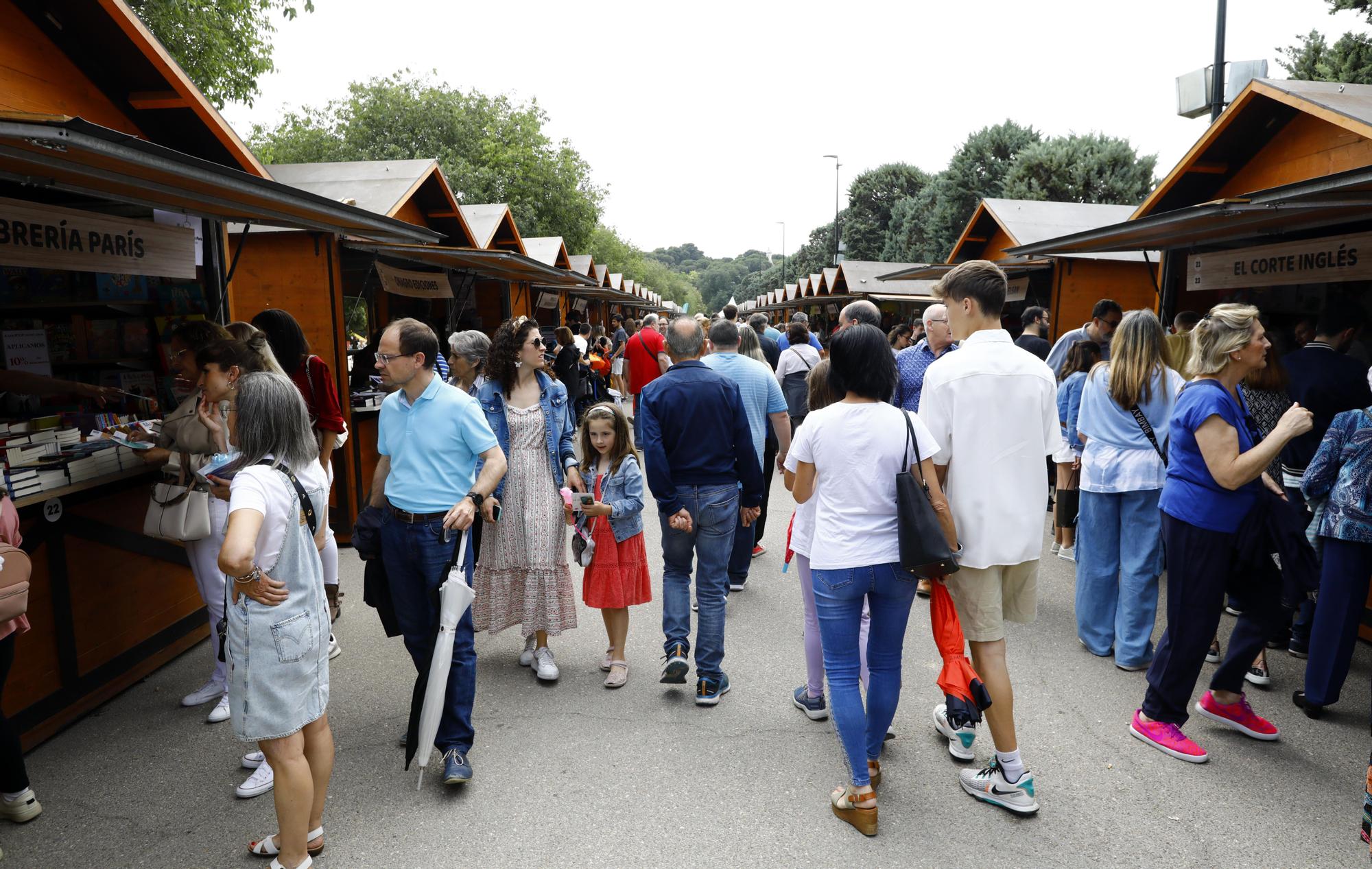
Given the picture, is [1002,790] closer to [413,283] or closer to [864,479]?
[864,479]

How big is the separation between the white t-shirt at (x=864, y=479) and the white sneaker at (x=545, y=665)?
2.02 m

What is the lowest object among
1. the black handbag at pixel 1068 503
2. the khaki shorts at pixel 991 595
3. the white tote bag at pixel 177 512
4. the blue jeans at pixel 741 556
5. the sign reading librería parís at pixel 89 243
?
the blue jeans at pixel 741 556

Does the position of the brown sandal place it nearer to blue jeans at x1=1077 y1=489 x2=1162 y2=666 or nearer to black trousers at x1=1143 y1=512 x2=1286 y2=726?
black trousers at x1=1143 y1=512 x2=1286 y2=726

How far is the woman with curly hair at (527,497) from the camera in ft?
14.5

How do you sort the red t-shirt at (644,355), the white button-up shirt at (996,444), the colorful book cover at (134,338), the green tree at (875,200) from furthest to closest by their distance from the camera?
the green tree at (875,200) < the red t-shirt at (644,355) < the colorful book cover at (134,338) < the white button-up shirt at (996,444)

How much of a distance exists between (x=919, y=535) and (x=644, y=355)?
7.00m

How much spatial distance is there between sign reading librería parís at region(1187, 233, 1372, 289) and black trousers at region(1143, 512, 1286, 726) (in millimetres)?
3070

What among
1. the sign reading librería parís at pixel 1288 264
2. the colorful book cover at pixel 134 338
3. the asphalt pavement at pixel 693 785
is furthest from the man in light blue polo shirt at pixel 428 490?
the sign reading librería parís at pixel 1288 264

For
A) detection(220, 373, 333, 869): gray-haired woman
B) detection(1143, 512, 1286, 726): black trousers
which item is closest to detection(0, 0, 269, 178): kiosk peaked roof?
detection(220, 373, 333, 869): gray-haired woman

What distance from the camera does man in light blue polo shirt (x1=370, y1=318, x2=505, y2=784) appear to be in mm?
3391

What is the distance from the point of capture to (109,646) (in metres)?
4.32

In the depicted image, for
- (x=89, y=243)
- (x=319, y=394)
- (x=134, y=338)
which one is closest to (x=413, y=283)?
(x=134, y=338)

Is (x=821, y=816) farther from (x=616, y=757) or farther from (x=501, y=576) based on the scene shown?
(x=501, y=576)

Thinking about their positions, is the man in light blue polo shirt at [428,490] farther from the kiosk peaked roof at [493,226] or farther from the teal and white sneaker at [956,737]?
the kiosk peaked roof at [493,226]
